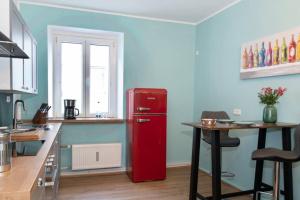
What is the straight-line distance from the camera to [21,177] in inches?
46.7

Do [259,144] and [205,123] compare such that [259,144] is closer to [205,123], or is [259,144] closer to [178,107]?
[205,123]

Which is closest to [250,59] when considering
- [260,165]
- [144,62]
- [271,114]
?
[271,114]

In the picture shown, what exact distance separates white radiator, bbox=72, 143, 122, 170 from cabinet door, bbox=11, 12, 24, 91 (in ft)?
5.65

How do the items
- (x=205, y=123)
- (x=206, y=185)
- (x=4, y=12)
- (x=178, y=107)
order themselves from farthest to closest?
(x=178, y=107) < (x=206, y=185) < (x=205, y=123) < (x=4, y=12)

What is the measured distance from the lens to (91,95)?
13.3 feet

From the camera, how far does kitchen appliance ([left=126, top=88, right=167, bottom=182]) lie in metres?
3.53

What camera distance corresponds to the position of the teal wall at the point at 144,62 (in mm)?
3623

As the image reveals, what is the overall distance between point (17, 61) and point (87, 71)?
1.87 m

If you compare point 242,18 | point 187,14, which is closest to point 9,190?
point 242,18

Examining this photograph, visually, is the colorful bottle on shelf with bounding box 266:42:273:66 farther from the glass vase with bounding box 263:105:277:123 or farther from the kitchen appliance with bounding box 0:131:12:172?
the kitchen appliance with bounding box 0:131:12:172

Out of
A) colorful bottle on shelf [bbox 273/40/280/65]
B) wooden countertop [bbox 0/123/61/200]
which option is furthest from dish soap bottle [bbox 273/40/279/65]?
wooden countertop [bbox 0/123/61/200]

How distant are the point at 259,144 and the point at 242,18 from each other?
5.67ft

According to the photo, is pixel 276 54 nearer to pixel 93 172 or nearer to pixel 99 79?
pixel 99 79

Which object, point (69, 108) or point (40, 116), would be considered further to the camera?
point (69, 108)
